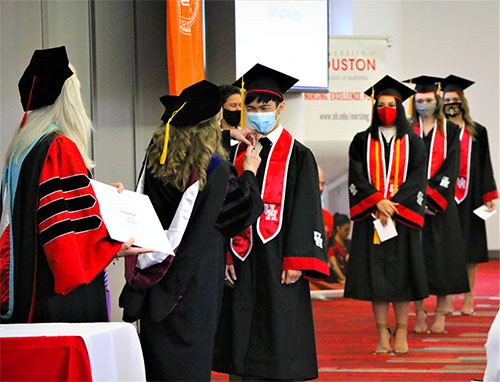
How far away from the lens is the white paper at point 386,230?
5.95 meters

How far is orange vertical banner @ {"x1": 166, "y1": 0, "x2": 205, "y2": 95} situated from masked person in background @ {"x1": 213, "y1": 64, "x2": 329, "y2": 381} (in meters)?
1.44

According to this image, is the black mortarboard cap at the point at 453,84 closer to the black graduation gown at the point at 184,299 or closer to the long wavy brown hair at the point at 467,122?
the long wavy brown hair at the point at 467,122

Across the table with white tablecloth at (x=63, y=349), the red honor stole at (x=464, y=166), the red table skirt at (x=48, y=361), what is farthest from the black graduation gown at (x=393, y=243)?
the red table skirt at (x=48, y=361)

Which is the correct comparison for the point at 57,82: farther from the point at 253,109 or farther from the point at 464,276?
the point at 464,276

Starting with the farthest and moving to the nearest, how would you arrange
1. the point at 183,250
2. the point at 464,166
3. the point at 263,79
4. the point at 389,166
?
the point at 464,166, the point at 389,166, the point at 263,79, the point at 183,250

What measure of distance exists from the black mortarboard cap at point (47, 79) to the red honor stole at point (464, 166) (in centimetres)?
531

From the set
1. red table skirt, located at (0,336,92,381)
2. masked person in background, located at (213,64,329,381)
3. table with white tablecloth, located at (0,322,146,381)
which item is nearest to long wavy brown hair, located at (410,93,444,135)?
masked person in background, located at (213,64,329,381)

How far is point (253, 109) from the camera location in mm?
4387

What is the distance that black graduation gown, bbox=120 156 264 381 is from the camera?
11.4 ft

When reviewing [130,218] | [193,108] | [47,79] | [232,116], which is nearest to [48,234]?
[130,218]

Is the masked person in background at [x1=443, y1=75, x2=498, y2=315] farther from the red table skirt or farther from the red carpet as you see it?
the red table skirt

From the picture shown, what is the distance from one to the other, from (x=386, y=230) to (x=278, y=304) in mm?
1964

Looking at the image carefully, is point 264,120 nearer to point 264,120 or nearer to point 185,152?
point 264,120

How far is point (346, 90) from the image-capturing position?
9367mm
